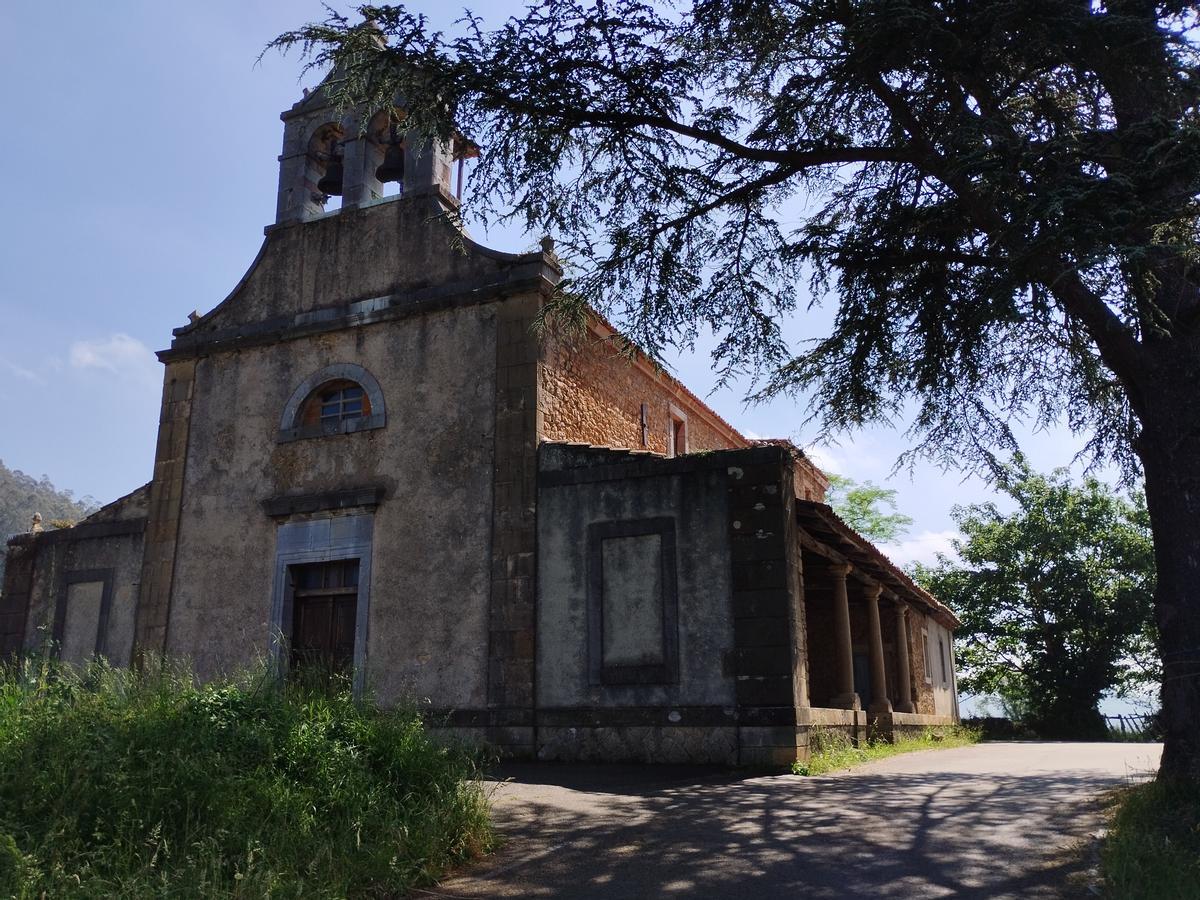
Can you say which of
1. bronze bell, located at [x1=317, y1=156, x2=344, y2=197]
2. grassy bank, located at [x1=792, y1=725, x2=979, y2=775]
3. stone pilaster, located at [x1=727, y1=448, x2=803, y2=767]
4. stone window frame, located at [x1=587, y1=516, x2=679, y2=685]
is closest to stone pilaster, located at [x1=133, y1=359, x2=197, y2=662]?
bronze bell, located at [x1=317, y1=156, x2=344, y2=197]

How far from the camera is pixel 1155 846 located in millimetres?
5574

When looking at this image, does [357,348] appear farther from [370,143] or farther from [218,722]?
[218,722]

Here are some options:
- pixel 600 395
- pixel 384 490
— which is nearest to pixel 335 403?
pixel 384 490

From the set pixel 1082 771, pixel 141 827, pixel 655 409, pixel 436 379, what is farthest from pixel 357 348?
pixel 1082 771

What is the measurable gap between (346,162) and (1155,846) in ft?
45.4

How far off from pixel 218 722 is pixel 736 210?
270 inches

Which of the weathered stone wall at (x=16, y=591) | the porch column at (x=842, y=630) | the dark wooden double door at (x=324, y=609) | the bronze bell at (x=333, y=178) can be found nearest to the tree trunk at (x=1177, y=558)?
the porch column at (x=842, y=630)

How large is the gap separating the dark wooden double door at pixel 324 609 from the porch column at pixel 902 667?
39.2 feet

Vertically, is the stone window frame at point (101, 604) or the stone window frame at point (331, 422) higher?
the stone window frame at point (331, 422)

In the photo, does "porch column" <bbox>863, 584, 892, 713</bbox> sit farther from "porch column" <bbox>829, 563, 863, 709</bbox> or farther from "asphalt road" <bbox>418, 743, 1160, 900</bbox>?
"asphalt road" <bbox>418, 743, 1160, 900</bbox>

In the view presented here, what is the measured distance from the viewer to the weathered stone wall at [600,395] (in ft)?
43.9

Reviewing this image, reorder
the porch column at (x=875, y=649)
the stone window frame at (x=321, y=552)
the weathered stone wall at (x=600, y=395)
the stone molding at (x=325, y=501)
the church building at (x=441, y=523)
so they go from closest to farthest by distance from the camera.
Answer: the church building at (x=441, y=523) < the stone window frame at (x=321, y=552) < the weathered stone wall at (x=600, y=395) < the stone molding at (x=325, y=501) < the porch column at (x=875, y=649)

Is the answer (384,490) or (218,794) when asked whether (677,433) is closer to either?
(384,490)

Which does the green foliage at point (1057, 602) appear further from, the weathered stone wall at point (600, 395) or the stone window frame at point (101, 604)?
the stone window frame at point (101, 604)
